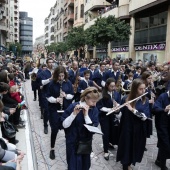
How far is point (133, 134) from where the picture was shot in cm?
477

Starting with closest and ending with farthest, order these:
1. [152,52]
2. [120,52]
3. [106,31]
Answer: [106,31] → [152,52] → [120,52]

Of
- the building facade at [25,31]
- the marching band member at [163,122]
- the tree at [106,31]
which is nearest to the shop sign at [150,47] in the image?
the tree at [106,31]

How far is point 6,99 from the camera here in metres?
6.13

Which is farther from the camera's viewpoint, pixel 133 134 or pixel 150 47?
pixel 150 47

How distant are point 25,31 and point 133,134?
139322 millimetres

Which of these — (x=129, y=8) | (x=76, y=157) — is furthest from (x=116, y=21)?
(x=76, y=157)

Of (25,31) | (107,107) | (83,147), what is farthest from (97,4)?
(25,31)

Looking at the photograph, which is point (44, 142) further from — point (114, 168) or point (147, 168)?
point (147, 168)

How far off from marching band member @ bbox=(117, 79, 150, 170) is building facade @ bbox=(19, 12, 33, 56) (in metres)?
134

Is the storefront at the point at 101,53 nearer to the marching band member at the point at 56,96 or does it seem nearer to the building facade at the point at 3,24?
the building facade at the point at 3,24

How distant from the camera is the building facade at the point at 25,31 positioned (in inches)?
5340

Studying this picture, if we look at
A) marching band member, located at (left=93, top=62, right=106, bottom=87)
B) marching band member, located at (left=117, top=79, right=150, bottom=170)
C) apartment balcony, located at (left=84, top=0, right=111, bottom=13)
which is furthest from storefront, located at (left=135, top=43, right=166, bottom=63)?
marching band member, located at (left=117, top=79, right=150, bottom=170)

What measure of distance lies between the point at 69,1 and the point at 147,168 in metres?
57.3

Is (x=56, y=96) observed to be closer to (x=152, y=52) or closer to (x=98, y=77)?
(x=98, y=77)
